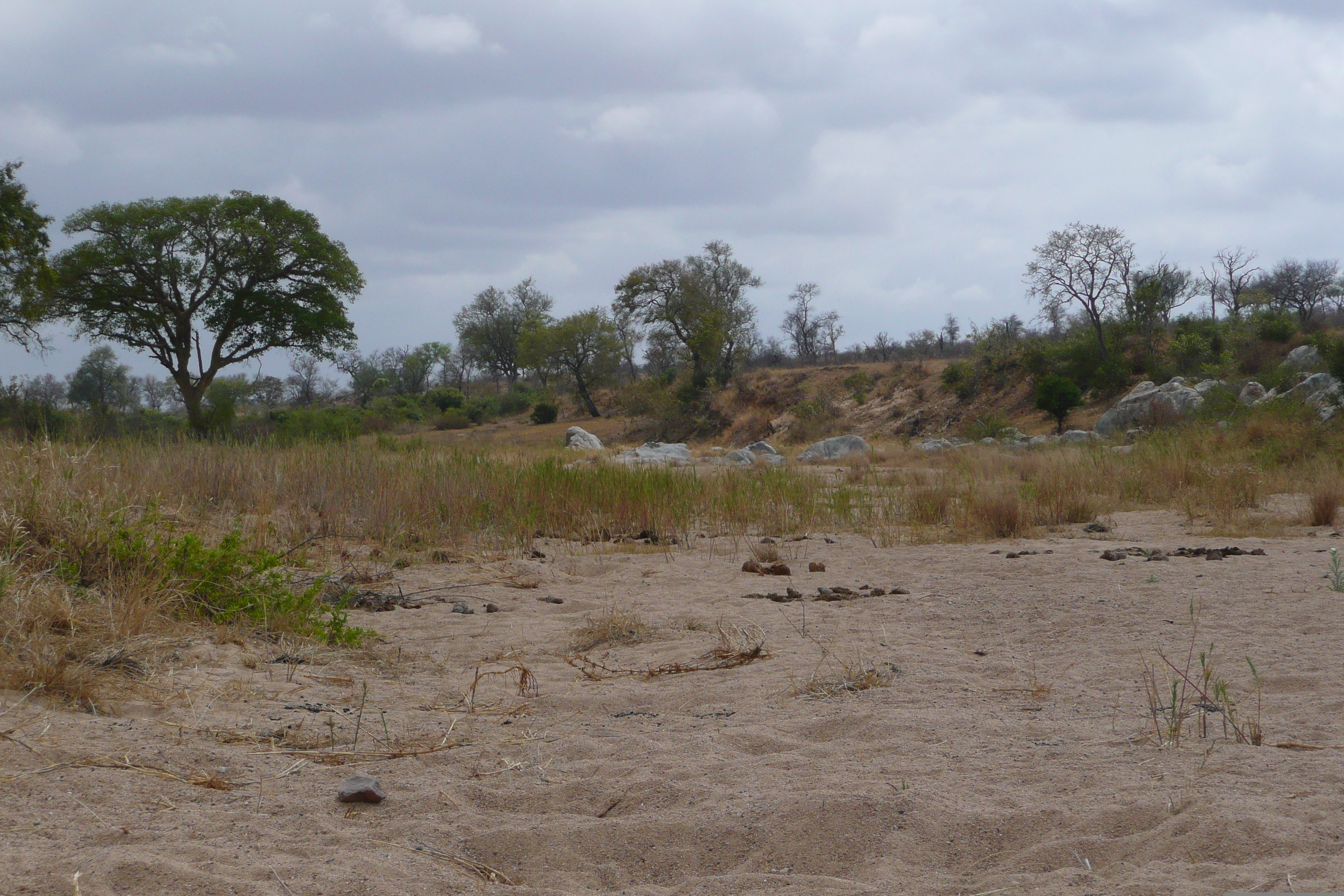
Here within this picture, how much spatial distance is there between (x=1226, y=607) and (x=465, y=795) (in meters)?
3.89

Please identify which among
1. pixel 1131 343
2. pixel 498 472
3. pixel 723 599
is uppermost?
pixel 1131 343

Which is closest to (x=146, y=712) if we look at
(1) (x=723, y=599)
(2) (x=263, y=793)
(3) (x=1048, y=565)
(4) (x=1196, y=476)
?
(2) (x=263, y=793)

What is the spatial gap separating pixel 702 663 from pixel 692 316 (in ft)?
145

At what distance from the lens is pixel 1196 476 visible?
9.42 m

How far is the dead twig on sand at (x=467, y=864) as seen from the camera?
1.85m

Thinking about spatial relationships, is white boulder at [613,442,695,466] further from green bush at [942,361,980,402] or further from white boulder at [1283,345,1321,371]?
white boulder at [1283,345,1321,371]

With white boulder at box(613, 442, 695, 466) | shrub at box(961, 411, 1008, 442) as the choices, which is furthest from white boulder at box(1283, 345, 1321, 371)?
white boulder at box(613, 442, 695, 466)

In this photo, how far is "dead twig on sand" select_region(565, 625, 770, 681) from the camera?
3.63 meters

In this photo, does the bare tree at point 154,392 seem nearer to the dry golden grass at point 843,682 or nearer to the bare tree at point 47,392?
the bare tree at point 47,392

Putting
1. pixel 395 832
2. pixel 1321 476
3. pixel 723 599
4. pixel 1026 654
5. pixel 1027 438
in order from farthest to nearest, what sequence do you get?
pixel 1027 438
pixel 1321 476
pixel 723 599
pixel 1026 654
pixel 395 832

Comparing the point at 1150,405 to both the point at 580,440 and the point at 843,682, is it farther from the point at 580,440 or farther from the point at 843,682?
the point at 843,682

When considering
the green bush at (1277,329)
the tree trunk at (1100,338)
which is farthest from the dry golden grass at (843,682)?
the green bush at (1277,329)

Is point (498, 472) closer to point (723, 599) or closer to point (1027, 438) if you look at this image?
point (723, 599)

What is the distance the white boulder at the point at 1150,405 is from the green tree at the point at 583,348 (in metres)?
28.8
